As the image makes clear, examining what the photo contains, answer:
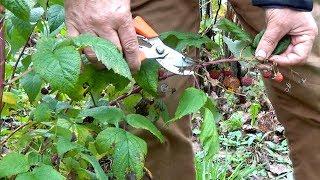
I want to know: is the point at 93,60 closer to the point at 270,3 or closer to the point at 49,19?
the point at 49,19

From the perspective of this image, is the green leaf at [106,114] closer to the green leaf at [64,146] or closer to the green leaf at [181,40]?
the green leaf at [64,146]

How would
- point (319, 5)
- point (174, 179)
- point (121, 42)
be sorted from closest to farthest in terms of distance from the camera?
1. point (121, 42)
2. point (319, 5)
3. point (174, 179)

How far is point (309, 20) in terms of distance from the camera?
1588 millimetres

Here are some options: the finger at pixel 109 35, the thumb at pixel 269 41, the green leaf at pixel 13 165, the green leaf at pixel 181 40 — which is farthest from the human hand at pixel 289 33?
the green leaf at pixel 13 165

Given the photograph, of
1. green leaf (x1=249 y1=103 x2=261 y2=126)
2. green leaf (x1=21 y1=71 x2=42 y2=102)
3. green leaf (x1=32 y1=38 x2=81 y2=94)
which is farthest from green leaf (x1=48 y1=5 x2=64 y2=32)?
green leaf (x1=249 y1=103 x2=261 y2=126)

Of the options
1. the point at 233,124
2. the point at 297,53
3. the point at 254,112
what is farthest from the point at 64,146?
the point at 254,112

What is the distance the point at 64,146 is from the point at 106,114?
5.8 inches

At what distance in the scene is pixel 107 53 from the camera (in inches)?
47.3

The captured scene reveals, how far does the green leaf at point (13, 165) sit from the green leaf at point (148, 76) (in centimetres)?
31

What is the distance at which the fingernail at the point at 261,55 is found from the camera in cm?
144

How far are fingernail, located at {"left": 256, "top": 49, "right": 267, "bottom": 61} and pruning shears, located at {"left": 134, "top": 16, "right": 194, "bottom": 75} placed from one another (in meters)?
0.16

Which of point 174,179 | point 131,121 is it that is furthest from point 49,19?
point 174,179

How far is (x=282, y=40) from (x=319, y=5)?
391 millimetres

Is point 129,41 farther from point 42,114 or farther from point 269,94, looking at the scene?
point 269,94
